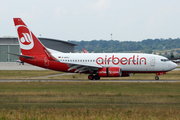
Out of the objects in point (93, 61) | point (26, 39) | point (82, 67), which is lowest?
point (82, 67)

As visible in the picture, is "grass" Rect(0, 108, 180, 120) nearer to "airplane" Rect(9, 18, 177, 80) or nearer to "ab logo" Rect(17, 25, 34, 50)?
"airplane" Rect(9, 18, 177, 80)

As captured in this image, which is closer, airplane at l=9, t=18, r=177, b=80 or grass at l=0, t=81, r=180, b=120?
grass at l=0, t=81, r=180, b=120

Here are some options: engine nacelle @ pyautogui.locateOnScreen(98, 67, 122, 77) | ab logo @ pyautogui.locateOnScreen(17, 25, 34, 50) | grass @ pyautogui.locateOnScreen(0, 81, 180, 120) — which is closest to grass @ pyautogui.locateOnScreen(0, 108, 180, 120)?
grass @ pyautogui.locateOnScreen(0, 81, 180, 120)

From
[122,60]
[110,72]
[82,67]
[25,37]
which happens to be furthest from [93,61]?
[25,37]

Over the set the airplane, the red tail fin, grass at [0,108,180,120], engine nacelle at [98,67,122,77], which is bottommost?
grass at [0,108,180,120]

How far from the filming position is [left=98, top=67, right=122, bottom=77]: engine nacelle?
44406 mm

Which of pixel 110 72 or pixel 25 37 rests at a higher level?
pixel 25 37

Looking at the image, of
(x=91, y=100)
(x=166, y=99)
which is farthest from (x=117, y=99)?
(x=166, y=99)

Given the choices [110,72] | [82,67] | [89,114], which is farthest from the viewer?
[82,67]

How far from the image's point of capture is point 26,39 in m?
49.8

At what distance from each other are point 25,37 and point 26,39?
0.38 meters

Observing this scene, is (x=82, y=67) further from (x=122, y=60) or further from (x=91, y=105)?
(x=91, y=105)

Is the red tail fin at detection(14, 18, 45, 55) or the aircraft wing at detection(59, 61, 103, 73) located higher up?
the red tail fin at detection(14, 18, 45, 55)

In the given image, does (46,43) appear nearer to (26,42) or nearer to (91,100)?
(26,42)
